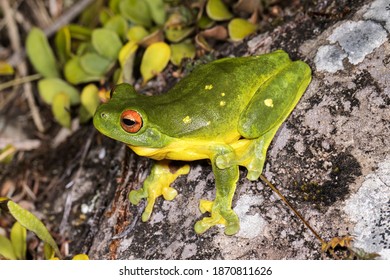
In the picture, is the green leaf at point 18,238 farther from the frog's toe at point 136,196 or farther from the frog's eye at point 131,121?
the frog's eye at point 131,121

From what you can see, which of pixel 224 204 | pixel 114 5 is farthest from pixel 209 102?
pixel 114 5

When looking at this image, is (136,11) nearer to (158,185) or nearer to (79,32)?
(79,32)

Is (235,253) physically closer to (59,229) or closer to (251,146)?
(251,146)

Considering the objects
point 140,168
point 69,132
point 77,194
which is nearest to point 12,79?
point 69,132

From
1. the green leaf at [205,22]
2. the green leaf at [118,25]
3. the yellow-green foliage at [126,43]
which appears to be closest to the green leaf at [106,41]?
the yellow-green foliage at [126,43]
